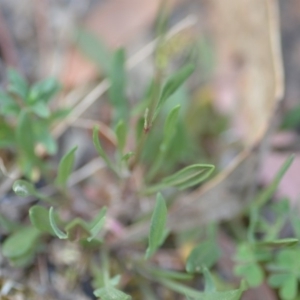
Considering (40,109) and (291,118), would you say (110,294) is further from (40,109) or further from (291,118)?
(291,118)

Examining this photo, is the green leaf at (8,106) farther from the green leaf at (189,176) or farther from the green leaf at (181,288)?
the green leaf at (181,288)

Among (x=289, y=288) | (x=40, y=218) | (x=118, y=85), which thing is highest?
(x=118, y=85)

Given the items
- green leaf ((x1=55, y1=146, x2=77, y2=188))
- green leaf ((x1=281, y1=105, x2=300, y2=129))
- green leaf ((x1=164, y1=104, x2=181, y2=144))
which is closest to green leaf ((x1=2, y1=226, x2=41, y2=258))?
green leaf ((x1=55, y1=146, x2=77, y2=188))

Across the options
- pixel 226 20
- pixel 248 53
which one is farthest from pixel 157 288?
pixel 226 20

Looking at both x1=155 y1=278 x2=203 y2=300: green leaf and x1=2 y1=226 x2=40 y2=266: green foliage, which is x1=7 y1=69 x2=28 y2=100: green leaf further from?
x1=155 y1=278 x2=203 y2=300: green leaf

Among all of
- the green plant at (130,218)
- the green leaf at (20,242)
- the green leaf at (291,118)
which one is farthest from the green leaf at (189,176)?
the green leaf at (291,118)

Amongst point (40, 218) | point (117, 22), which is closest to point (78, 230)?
point (40, 218)
